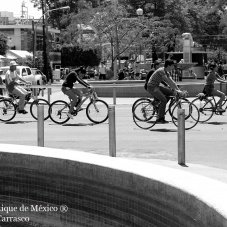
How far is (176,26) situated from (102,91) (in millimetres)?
33666

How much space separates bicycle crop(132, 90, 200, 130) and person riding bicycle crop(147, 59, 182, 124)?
16cm

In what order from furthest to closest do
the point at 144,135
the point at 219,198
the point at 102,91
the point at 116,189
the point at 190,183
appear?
the point at 102,91, the point at 144,135, the point at 116,189, the point at 190,183, the point at 219,198

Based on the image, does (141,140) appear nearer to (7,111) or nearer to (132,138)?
(132,138)

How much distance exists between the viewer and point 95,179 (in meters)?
6.91

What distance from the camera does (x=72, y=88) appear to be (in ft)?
59.2

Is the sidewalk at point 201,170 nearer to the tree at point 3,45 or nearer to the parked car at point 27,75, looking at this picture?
the parked car at point 27,75

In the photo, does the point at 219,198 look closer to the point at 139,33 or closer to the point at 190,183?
the point at 190,183

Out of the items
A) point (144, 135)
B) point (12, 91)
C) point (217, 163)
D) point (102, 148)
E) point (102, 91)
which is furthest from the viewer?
point (102, 91)

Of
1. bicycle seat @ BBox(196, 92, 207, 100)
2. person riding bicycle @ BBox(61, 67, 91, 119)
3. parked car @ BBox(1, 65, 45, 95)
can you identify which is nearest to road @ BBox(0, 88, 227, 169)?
person riding bicycle @ BBox(61, 67, 91, 119)

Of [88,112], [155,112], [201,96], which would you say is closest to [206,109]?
[201,96]

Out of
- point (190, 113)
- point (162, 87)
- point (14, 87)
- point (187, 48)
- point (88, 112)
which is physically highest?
point (187, 48)

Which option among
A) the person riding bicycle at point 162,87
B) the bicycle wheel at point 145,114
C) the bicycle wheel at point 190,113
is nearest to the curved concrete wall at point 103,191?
the person riding bicycle at point 162,87

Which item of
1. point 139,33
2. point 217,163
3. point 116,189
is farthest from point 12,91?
point 139,33

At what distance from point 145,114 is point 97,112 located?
71.1 inches
